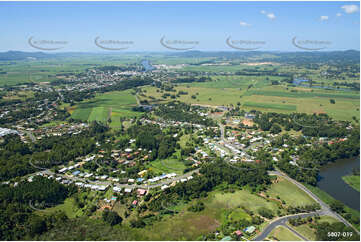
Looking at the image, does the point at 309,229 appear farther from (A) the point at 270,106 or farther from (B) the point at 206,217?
(A) the point at 270,106

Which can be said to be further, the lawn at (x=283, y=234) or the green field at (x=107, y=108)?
the green field at (x=107, y=108)

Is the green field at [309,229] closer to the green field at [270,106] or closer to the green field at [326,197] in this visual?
the green field at [326,197]

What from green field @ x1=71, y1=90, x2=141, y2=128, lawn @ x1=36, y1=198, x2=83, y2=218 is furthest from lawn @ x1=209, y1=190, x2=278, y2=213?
green field @ x1=71, y1=90, x2=141, y2=128

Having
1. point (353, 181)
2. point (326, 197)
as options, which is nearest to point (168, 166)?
point (326, 197)

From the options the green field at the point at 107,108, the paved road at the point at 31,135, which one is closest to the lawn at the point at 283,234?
the green field at the point at 107,108

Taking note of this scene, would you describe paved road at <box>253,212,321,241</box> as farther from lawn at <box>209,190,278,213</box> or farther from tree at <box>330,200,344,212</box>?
tree at <box>330,200,344,212</box>

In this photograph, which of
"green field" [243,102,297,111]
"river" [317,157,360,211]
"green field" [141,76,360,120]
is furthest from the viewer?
"green field" [243,102,297,111]

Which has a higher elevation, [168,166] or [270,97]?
[270,97]
